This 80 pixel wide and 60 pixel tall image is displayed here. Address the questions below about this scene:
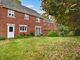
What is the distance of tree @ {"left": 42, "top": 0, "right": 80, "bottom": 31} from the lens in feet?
32.9

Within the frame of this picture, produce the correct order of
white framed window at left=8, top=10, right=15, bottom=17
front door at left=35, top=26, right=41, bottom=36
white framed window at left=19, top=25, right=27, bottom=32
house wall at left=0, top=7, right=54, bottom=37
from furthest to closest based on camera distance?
front door at left=35, top=26, right=41, bottom=36 → white framed window at left=19, top=25, right=27, bottom=32 → white framed window at left=8, top=10, right=15, bottom=17 → house wall at left=0, top=7, right=54, bottom=37

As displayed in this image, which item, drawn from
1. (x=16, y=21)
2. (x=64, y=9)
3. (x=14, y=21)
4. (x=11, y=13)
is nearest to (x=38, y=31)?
(x=16, y=21)

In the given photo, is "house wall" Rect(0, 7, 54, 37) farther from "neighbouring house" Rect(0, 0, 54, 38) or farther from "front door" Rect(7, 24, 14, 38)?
"front door" Rect(7, 24, 14, 38)

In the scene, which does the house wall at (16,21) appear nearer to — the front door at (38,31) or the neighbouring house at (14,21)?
the neighbouring house at (14,21)

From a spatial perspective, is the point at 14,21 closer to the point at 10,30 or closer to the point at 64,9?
the point at 10,30

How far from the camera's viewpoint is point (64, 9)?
10820 mm

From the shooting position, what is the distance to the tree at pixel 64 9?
10.0 metres

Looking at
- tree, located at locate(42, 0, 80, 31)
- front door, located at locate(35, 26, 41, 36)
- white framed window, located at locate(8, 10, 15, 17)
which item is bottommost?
front door, located at locate(35, 26, 41, 36)

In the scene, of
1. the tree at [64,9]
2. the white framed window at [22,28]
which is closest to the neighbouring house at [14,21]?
the white framed window at [22,28]

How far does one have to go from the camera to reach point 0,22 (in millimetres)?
30234

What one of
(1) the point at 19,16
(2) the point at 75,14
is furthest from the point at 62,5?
(1) the point at 19,16

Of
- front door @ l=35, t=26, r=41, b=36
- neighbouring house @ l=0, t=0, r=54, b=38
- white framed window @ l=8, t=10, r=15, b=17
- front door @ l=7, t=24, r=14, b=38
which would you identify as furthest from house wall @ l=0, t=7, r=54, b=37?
front door @ l=35, t=26, r=41, b=36

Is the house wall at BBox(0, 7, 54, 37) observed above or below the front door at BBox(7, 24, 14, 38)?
above

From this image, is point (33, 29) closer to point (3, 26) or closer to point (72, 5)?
point (3, 26)
